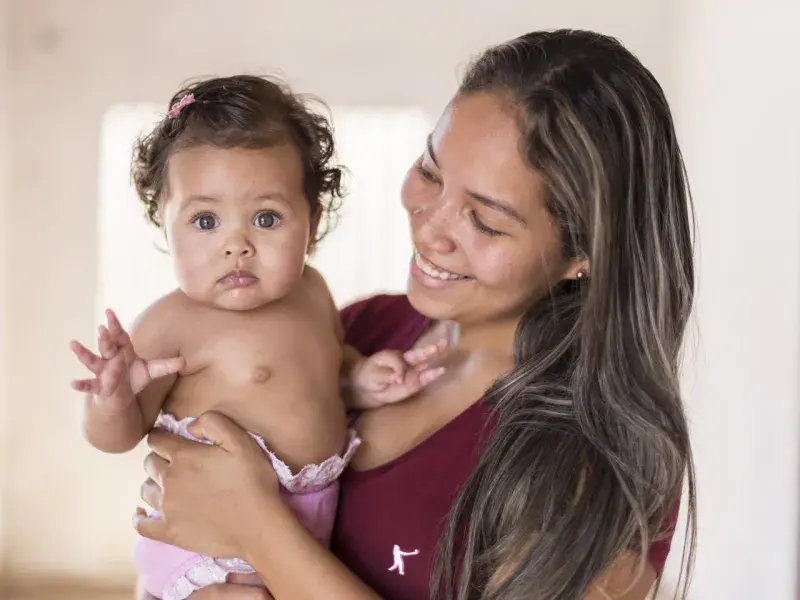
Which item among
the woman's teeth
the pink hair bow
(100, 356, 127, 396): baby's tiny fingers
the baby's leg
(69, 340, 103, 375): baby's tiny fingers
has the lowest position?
the baby's leg

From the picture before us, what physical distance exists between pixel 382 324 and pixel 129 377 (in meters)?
0.50

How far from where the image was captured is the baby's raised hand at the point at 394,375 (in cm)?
135

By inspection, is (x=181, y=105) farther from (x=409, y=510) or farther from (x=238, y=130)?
(x=409, y=510)

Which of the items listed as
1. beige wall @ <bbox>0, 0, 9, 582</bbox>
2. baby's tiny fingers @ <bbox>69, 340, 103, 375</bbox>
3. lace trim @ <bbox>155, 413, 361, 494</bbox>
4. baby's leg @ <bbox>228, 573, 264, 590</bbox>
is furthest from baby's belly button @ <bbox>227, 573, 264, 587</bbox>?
beige wall @ <bbox>0, 0, 9, 582</bbox>

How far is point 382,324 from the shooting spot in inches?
61.6

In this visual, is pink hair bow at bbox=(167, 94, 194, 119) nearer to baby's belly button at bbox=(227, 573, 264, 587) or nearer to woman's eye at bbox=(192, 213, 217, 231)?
woman's eye at bbox=(192, 213, 217, 231)

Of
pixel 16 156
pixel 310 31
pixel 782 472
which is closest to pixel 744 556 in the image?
pixel 782 472

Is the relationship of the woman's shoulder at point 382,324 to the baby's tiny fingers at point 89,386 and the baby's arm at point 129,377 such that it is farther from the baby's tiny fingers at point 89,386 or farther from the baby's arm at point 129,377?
the baby's tiny fingers at point 89,386

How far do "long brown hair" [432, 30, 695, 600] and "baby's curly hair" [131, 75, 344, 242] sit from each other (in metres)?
0.28

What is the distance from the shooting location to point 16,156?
147 inches

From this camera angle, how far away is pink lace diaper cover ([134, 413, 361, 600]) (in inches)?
50.2

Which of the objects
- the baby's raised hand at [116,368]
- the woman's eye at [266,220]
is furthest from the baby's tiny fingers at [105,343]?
the woman's eye at [266,220]

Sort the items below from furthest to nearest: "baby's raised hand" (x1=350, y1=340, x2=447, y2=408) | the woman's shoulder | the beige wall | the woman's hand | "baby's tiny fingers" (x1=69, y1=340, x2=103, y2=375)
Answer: the beige wall → the woman's shoulder → "baby's raised hand" (x1=350, y1=340, x2=447, y2=408) → the woman's hand → "baby's tiny fingers" (x1=69, y1=340, x2=103, y2=375)

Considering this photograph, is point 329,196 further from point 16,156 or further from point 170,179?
point 16,156
